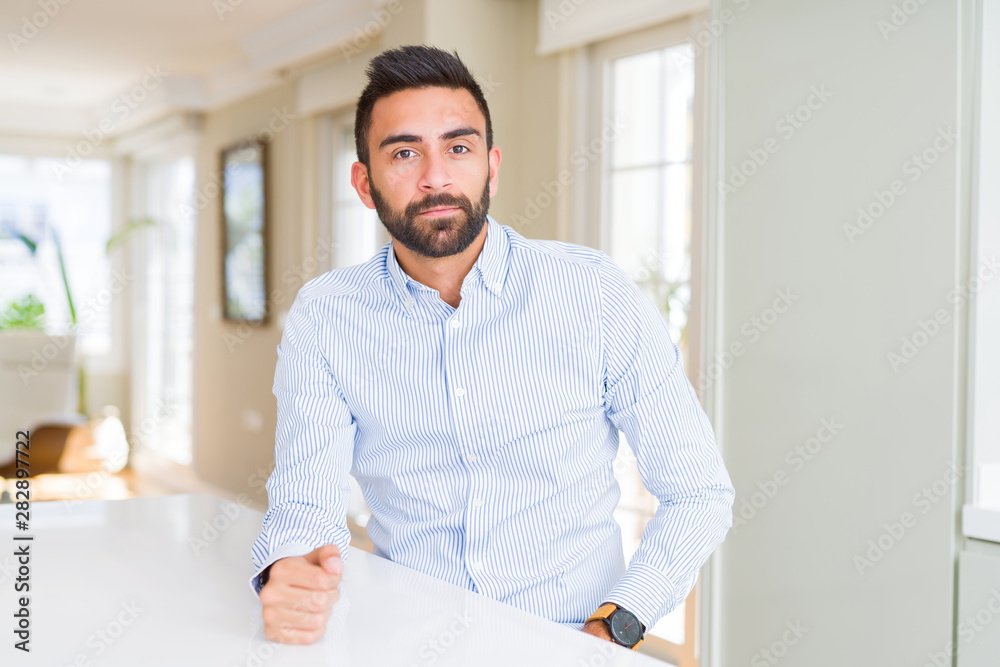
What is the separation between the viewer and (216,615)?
3.26 feet

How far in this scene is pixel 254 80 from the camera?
5.37 meters

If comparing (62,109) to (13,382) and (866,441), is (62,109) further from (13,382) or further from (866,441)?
(866,441)

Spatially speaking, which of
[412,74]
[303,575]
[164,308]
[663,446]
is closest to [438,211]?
[412,74]

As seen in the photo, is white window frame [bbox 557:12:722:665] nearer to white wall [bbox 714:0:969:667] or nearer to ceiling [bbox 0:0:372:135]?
white wall [bbox 714:0:969:667]

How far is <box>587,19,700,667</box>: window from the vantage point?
9.71 feet

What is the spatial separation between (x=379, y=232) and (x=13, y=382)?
8.91 ft

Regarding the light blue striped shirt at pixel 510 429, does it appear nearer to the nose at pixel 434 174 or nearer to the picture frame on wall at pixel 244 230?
the nose at pixel 434 174

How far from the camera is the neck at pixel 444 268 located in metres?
1.40

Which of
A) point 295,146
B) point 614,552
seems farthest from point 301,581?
point 295,146

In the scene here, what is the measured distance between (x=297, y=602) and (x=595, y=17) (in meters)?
2.60

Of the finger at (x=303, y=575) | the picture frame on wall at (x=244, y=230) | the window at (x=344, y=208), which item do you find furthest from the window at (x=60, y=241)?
the finger at (x=303, y=575)

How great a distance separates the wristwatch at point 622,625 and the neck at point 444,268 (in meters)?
0.53

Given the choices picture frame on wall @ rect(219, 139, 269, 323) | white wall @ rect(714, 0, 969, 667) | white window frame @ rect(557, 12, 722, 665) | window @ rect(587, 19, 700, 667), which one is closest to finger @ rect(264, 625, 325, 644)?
white wall @ rect(714, 0, 969, 667)

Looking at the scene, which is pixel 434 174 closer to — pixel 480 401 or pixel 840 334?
pixel 480 401
